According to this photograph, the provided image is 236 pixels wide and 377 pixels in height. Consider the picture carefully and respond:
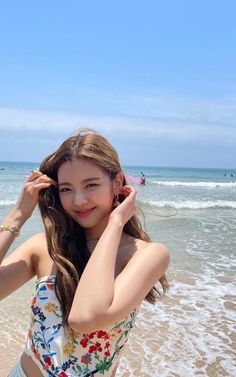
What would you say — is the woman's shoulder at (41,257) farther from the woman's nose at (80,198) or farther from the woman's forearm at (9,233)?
the woman's nose at (80,198)

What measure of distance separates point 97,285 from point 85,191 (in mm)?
457

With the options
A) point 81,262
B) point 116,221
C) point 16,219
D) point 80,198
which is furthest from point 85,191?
point 16,219

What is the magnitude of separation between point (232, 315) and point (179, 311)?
70cm

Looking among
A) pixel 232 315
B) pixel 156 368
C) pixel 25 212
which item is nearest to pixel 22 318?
pixel 156 368

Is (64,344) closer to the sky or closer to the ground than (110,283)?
closer to the ground

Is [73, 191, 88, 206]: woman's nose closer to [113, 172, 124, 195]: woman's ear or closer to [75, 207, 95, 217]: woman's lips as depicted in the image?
[75, 207, 95, 217]: woman's lips

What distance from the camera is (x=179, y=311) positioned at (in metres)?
6.07

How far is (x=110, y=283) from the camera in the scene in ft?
5.84

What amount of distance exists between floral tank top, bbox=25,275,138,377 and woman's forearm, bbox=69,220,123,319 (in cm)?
17

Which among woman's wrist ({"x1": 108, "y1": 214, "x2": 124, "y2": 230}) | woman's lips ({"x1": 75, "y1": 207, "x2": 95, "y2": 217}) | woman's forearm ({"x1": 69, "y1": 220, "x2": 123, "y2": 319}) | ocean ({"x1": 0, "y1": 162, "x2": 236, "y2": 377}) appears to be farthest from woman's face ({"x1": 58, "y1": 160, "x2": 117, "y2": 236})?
ocean ({"x1": 0, "y1": 162, "x2": 236, "y2": 377})

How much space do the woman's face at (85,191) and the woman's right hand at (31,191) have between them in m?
0.10

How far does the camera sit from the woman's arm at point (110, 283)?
5.69 ft

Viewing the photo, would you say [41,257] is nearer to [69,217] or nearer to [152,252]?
[69,217]

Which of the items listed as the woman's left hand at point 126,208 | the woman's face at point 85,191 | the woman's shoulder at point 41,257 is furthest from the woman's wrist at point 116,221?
the woman's shoulder at point 41,257
